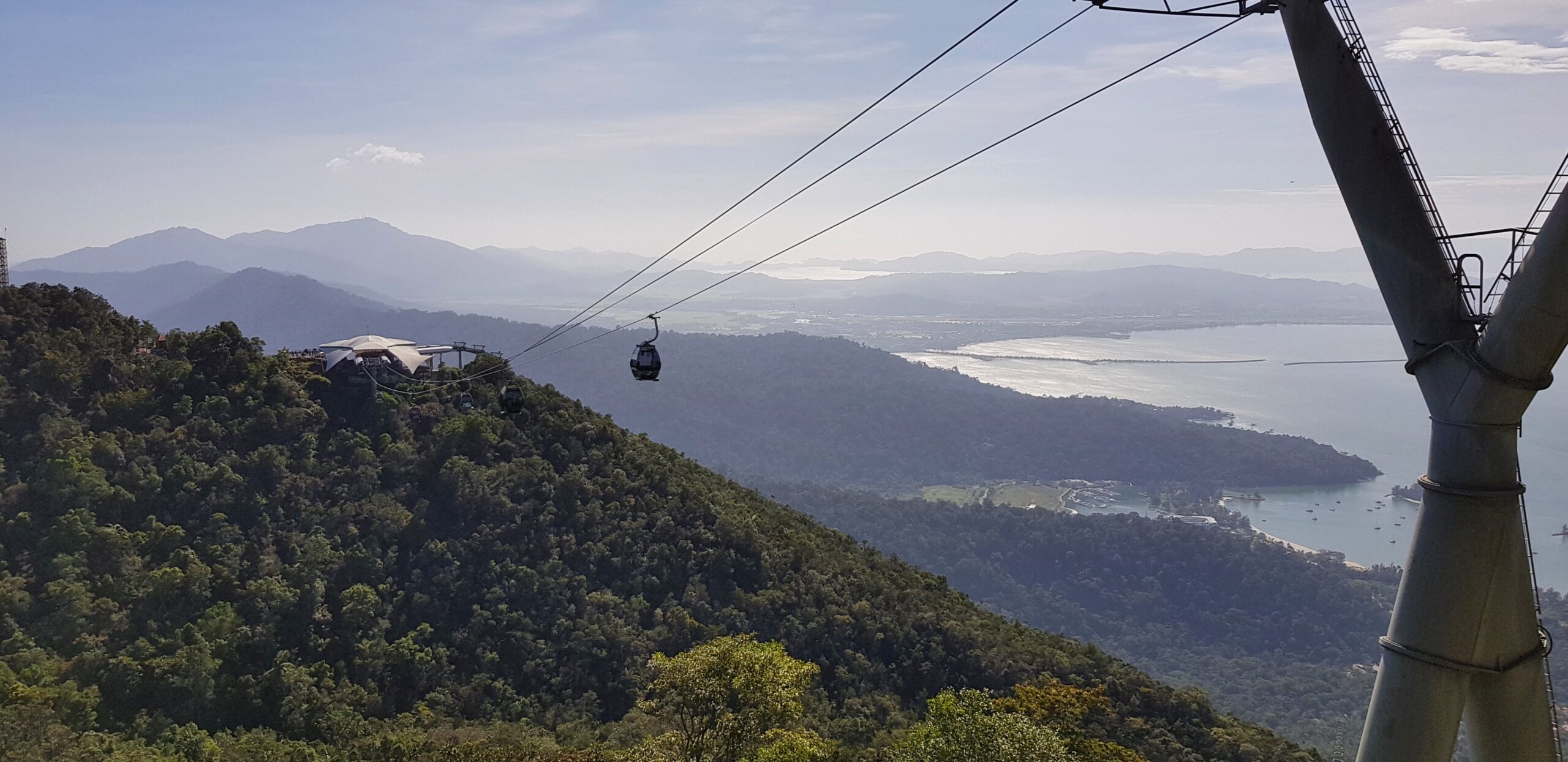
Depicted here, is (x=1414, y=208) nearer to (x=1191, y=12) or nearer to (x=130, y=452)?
(x=1191, y=12)

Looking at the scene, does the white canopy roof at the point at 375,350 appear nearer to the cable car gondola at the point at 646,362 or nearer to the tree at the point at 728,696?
the cable car gondola at the point at 646,362

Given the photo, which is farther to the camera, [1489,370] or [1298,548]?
[1298,548]

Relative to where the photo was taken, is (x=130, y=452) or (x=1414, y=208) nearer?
(x=1414, y=208)

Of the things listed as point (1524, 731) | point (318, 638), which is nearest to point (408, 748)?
point (318, 638)

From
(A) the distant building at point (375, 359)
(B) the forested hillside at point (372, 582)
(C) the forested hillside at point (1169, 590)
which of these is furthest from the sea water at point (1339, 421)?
(A) the distant building at point (375, 359)

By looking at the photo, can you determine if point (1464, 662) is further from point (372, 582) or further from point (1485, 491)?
point (372, 582)

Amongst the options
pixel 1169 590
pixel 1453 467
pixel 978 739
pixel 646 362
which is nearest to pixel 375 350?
pixel 646 362
